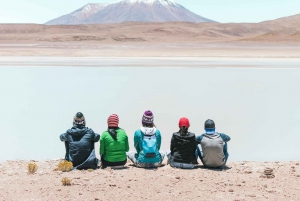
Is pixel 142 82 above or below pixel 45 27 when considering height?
below

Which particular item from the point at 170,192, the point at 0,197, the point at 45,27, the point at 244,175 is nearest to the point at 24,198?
the point at 0,197

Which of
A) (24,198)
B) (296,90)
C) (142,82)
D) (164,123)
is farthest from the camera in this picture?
(142,82)

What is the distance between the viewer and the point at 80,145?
505cm

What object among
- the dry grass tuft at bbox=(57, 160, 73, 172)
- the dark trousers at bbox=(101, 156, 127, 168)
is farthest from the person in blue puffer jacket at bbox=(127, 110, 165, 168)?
the dry grass tuft at bbox=(57, 160, 73, 172)

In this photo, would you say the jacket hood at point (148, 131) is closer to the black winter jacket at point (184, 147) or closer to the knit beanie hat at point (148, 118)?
the knit beanie hat at point (148, 118)

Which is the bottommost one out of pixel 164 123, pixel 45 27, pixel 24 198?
pixel 24 198

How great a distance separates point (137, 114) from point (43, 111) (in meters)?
2.04

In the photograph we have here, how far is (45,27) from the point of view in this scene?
11800 cm

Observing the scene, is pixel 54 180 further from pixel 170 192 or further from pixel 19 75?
pixel 19 75

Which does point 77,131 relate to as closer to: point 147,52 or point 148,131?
point 148,131

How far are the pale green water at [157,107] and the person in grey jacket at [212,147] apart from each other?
98cm

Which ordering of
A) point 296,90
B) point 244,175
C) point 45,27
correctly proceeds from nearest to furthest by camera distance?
point 244,175
point 296,90
point 45,27

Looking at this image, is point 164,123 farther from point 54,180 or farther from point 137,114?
point 54,180

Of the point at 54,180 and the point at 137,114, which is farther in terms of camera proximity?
the point at 137,114
